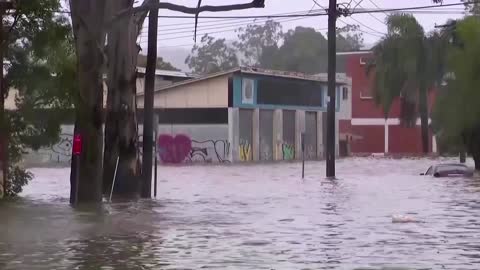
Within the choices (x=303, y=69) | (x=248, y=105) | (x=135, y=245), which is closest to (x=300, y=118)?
(x=248, y=105)

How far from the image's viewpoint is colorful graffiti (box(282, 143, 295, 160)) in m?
72.6

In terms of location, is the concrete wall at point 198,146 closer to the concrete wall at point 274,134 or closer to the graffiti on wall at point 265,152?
the concrete wall at point 274,134

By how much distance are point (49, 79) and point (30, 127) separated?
4.47 ft

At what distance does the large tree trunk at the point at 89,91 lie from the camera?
71.1 feet

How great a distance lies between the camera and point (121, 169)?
1035 inches

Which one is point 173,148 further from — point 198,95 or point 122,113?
point 122,113

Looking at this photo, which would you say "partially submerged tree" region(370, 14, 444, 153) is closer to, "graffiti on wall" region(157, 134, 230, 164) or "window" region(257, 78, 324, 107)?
"window" region(257, 78, 324, 107)

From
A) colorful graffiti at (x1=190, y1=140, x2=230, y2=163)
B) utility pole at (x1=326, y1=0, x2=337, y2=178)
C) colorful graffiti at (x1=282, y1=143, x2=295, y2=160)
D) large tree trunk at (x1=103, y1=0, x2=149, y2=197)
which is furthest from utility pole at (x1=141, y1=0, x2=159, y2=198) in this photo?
colorful graffiti at (x1=282, y1=143, x2=295, y2=160)

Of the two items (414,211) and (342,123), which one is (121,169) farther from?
(342,123)

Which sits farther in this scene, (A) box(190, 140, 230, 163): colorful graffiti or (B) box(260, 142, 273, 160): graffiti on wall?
(B) box(260, 142, 273, 160): graffiti on wall

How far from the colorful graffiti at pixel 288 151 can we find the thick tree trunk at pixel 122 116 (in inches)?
1824

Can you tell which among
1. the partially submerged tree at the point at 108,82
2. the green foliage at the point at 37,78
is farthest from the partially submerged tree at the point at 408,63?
the green foliage at the point at 37,78

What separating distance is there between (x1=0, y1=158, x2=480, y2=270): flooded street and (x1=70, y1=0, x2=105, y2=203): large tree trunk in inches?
31.8

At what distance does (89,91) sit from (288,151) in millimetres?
51584
